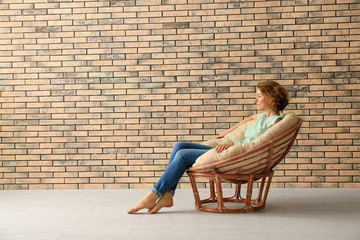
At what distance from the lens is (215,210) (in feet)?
13.3

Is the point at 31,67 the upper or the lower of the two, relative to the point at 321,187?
upper

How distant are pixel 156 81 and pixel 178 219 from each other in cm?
199

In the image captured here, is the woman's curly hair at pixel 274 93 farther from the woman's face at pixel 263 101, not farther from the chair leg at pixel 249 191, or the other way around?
the chair leg at pixel 249 191

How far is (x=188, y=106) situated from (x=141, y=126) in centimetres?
57

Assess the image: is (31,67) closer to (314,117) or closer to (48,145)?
(48,145)

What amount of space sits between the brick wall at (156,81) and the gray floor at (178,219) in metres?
0.50

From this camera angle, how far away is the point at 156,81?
5406mm

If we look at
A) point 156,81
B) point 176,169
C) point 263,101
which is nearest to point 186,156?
point 176,169

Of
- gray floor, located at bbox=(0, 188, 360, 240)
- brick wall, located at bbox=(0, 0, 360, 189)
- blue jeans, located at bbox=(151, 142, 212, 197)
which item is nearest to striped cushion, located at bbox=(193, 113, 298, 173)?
blue jeans, located at bbox=(151, 142, 212, 197)

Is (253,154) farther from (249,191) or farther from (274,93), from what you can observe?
(274,93)

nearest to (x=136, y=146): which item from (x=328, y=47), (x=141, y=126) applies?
→ (x=141, y=126)

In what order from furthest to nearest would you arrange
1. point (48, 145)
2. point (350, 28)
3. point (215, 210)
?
1. point (48, 145)
2. point (350, 28)
3. point (215, 210)

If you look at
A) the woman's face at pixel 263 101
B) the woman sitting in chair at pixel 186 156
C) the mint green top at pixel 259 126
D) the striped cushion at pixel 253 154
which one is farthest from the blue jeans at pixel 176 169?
the woman's face at pixel 263 101

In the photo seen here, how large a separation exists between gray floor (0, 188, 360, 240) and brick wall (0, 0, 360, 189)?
50 centimetres
